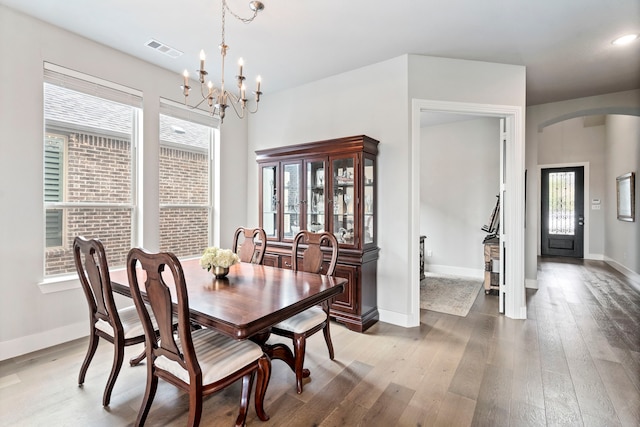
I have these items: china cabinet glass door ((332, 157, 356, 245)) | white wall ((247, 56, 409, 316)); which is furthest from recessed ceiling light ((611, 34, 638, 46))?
china cabinet glass door ((332, 157, 356, 245))

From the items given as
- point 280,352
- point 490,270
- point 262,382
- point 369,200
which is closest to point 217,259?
point 280,352

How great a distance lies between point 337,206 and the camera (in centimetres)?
352

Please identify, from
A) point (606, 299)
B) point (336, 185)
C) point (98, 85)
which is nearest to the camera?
point (98, 85)

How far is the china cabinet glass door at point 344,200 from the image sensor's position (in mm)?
3387

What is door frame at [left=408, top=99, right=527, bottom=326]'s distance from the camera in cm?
338

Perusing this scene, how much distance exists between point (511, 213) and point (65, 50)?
490cm

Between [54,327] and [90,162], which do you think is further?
[90,162]

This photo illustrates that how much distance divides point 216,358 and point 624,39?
14.7ft

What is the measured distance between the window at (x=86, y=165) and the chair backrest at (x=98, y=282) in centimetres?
122

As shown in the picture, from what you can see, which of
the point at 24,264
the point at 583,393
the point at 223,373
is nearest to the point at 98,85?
the point at 24,264

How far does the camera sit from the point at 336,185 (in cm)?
351

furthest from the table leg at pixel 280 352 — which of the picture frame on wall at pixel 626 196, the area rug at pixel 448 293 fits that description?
the picture frame on wall at pixel 626 196

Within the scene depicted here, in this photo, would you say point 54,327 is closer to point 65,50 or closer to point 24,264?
point 24,264

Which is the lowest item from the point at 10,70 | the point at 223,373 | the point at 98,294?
the point at 223,373
